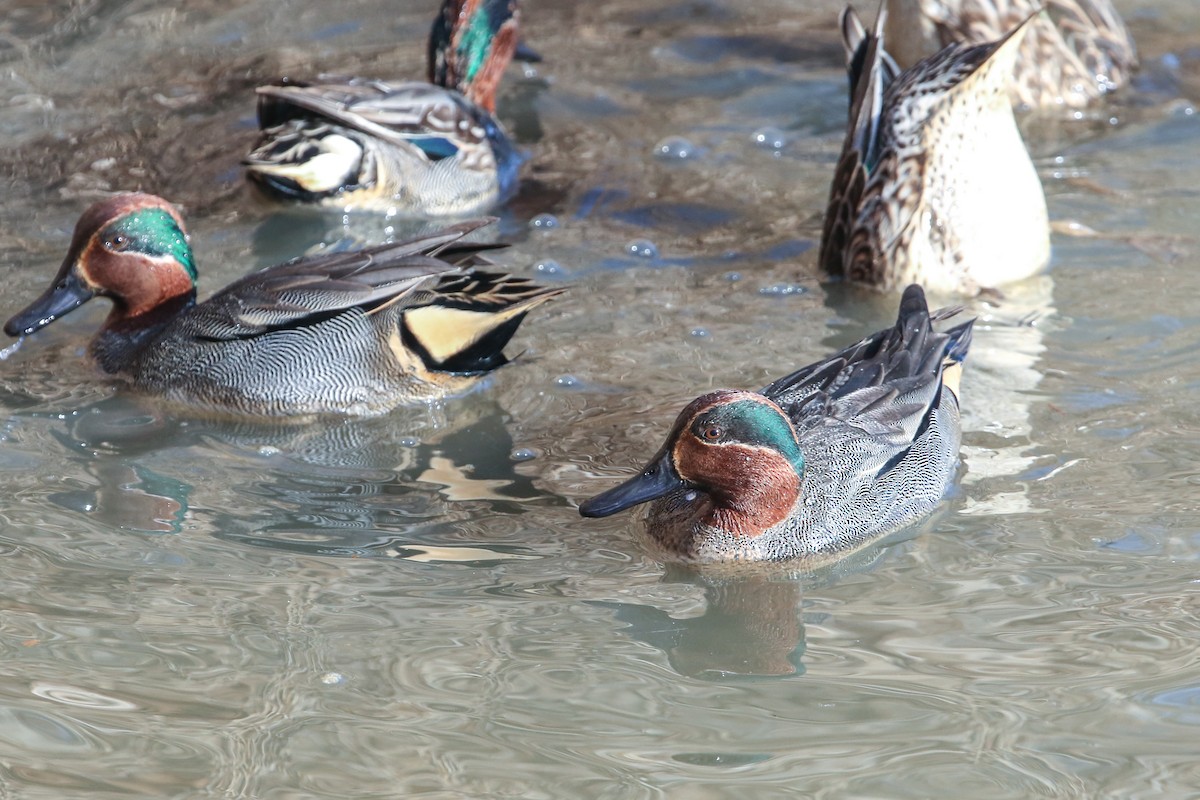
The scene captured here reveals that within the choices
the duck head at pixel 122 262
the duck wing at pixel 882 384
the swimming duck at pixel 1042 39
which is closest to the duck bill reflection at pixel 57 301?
the duck head at pixel 122 262

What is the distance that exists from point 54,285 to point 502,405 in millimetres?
1930

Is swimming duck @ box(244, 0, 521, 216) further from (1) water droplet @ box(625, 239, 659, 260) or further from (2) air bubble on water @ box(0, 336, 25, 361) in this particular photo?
(2) air bubble on water @ box(0, 336, 25, 361)

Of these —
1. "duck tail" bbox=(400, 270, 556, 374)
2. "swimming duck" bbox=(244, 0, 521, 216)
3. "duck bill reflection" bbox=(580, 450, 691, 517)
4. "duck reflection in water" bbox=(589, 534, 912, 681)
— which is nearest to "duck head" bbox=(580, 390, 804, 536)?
"duck bill reflection" bbox=(580, 450, 691, 517)

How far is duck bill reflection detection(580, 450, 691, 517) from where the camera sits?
4879 mm

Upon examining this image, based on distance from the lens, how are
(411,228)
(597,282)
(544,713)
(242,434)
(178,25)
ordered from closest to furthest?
(544,713) < (242,434) < (597,282) < (411,228) < (178,25)

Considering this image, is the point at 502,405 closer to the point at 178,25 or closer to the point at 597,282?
the point at 597,282

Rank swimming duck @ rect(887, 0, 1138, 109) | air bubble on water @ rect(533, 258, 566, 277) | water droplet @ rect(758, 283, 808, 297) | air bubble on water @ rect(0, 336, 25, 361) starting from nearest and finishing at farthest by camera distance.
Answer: air bubble on water @ rect(0, 336, 25, 361) → water droplet @ rect(758, 283, 808, 297) → air bubble on water @ rect(533, 258, 566, 277) → swimming duck @ rect(887, 0, 1138, 109)

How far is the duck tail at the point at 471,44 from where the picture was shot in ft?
30.8

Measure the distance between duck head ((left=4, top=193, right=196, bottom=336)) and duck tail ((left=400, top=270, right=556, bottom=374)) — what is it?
1.09 metres

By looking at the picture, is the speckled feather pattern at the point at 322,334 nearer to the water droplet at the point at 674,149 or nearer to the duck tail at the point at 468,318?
the duck tail at the point at 468,318

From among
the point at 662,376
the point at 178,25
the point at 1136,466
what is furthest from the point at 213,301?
the point at 178,25

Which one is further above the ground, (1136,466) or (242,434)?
(1136,466)

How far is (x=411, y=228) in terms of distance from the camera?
28.5ft

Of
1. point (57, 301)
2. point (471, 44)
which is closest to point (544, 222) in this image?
point (471, 44)
